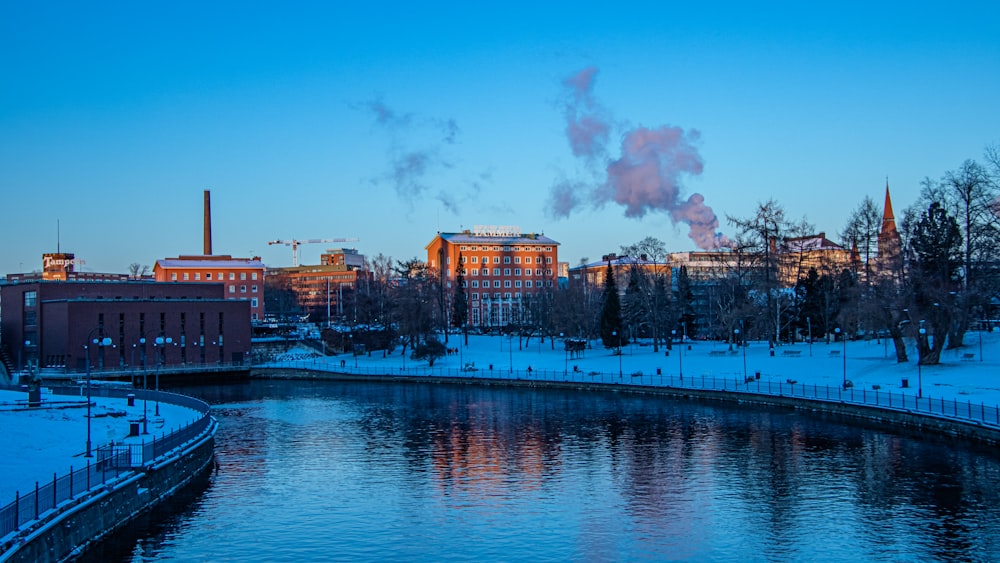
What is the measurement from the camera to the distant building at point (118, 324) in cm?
9406

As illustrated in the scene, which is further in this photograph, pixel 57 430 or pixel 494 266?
pixel 494 266

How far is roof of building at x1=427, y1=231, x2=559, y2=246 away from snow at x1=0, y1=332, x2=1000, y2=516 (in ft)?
169

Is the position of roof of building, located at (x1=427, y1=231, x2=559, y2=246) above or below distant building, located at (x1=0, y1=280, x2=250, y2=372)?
above

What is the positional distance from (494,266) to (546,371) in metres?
92.0

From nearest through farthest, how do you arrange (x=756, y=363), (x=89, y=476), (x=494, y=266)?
(x=89, y=476)
(x=756, y=363)
(x=494, y=266)

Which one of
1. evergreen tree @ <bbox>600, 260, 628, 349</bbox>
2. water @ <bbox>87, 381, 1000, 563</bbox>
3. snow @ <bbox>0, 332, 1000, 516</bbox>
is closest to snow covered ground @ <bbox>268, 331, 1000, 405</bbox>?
snow @ <bbox>0, 332, 1000, 516</bbox>

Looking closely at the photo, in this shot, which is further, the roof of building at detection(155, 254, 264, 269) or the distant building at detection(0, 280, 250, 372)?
the roof of building at detection(155, 254, 264, 269)

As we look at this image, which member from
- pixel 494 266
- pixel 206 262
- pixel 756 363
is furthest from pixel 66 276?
pixel 756 363

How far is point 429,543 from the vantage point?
2722 cm

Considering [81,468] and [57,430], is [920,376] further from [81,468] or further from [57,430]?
[57,430]

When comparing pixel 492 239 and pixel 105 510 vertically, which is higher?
pixel 492 239

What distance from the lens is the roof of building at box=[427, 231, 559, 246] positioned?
177375 mm

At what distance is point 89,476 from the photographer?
27516 mm

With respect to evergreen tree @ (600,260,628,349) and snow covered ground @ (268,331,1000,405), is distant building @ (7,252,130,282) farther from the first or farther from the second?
evergreen tree @ (600,260,628,349)
